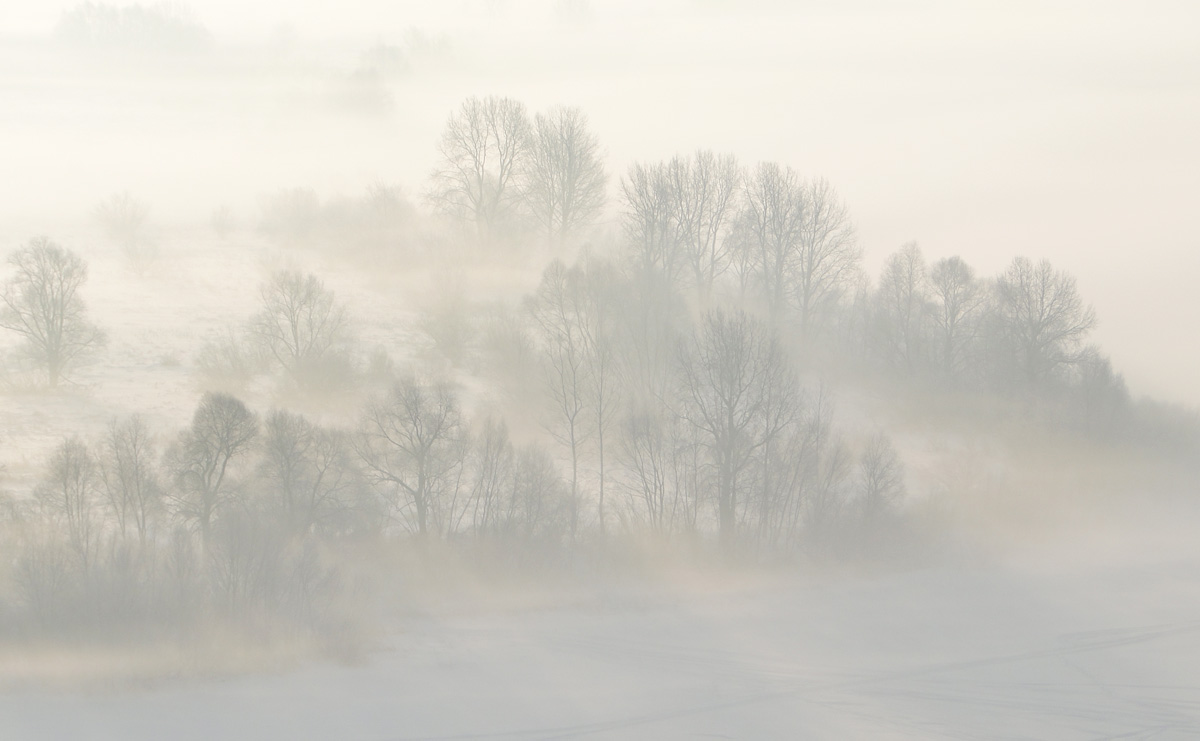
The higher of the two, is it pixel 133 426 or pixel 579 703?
pixel 133 426

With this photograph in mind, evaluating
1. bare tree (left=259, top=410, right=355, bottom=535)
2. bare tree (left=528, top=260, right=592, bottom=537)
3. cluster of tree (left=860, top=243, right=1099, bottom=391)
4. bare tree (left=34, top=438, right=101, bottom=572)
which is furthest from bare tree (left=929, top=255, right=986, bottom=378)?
bare tree (left=34, top=438, right=101, bottom=572)

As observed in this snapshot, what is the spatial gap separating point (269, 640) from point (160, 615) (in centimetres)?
287

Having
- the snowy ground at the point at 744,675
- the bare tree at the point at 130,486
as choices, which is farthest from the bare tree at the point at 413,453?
the bare tree at the point at 130,486

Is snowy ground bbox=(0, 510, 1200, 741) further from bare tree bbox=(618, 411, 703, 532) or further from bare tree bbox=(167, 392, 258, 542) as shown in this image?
bare tree bbox=(167, 392, 258, 542)

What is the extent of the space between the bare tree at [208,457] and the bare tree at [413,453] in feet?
13.8

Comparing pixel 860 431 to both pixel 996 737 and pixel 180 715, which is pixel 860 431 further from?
pixel 180 715

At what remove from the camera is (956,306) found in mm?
60812

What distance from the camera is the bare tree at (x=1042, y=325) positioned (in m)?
57.2

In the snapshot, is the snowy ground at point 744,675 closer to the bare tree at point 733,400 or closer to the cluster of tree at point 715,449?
the cluster of tree at point 715,449

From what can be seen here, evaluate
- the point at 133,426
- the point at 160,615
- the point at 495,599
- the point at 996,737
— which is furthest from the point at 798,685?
the point at 133,426

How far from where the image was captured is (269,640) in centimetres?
Answer: 2630

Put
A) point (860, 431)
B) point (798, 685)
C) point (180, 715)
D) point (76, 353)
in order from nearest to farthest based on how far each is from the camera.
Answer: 1. point (180, 715)
2. point (798, 685)
3. point (76, 353)
4. point (860, 431)

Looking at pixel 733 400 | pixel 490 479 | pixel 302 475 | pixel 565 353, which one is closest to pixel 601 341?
pixel 565 353

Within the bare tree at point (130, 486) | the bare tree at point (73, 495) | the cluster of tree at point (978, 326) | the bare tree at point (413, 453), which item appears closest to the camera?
the bare tree at point (73, 495)
